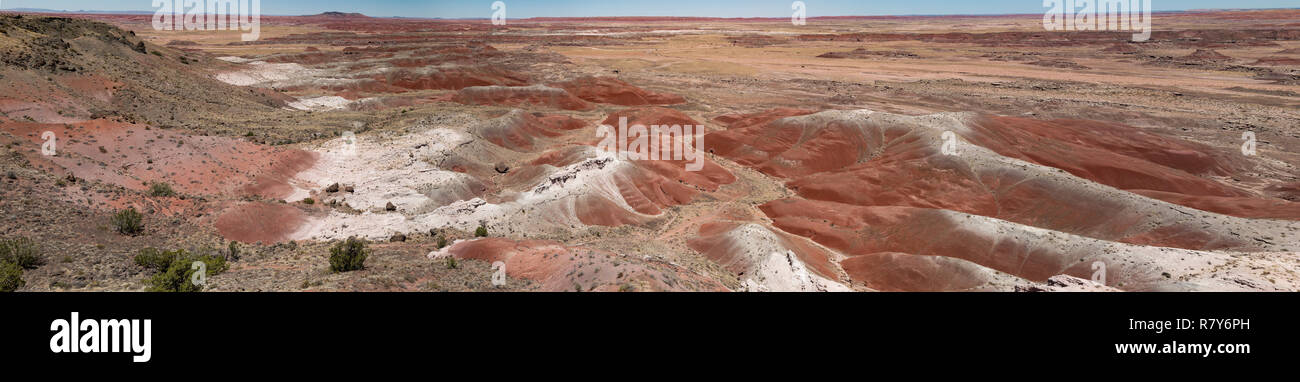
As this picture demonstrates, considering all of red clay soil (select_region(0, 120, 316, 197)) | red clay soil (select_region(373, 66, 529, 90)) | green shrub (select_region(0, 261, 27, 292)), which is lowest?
green shrub (select_region(0, 261, 27, 292))

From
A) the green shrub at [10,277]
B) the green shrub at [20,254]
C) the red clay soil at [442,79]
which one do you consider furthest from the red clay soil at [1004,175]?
the red clay soil at [442,79]

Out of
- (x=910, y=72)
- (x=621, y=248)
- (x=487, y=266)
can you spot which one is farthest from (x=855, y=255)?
(x=910, y=72)

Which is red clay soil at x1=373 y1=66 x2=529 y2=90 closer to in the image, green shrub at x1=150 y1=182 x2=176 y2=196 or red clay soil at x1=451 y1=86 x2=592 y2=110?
red clay soil at x1=451 y1=86 x2=592 y2=110

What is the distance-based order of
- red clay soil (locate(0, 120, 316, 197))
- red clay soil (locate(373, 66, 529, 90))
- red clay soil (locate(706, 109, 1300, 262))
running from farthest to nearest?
red clay soil (locate(373, 66, 529, 90))
red clay soil (locate(706, 109, 1300, 262))
red clay soil (locate(0, 120, 316, 197))

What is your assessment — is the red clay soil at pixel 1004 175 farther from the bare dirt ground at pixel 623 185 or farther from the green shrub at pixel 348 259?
the green shrub at pixel 348 259
